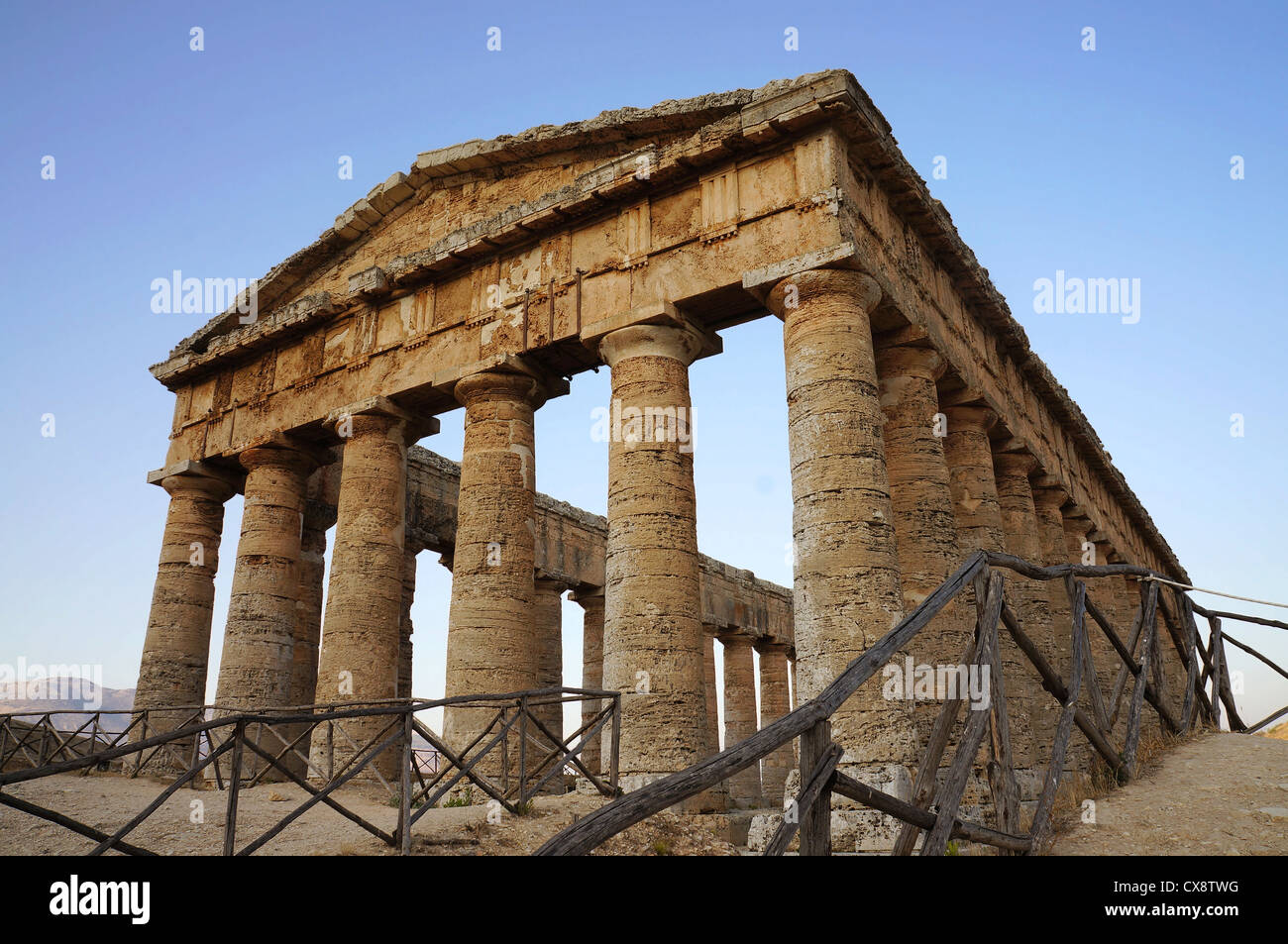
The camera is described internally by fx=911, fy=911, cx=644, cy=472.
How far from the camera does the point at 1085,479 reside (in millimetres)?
22281

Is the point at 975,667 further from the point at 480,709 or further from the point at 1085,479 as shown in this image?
the point at 1085,479

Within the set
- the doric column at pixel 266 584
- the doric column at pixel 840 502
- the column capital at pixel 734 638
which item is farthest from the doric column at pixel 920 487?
the column capital at pixel 734 638

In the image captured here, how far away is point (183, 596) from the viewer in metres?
17.2

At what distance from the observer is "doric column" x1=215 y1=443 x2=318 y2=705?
50.7ft

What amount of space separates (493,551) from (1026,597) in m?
8.76

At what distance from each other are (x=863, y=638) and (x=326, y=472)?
1339 cm

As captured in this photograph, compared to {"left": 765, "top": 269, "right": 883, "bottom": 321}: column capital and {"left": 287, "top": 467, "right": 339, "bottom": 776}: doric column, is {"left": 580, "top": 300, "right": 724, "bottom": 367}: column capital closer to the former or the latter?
{"left": 765, "top": 269, "right": 883, "bottom": 321}: column capital

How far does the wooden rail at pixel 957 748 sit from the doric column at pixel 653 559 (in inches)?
198

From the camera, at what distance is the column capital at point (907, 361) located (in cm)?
1337

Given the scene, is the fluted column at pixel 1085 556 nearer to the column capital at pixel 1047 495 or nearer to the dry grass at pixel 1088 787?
the column capital at pixel 1047 495

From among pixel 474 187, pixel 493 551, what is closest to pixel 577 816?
pixel 493 551

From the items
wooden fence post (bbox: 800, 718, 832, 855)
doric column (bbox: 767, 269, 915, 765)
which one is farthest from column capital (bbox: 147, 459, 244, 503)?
wooden fence post (bbox: 800, 718, 832, 855)

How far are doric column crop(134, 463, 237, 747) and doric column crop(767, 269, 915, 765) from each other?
39.5ft

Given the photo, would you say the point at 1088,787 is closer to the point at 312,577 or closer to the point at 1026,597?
the point at 1026,597
